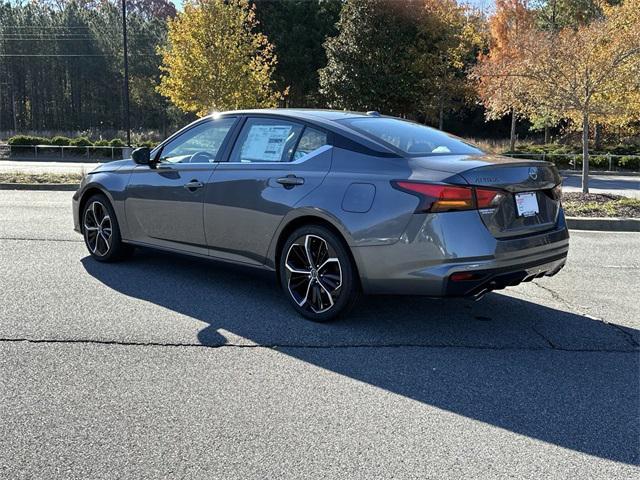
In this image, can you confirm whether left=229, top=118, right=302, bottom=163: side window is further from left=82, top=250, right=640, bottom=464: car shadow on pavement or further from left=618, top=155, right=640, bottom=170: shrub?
left=618, top=155, right=640, bottom=170: shrub

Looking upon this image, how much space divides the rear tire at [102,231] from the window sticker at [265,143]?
193 centimetres

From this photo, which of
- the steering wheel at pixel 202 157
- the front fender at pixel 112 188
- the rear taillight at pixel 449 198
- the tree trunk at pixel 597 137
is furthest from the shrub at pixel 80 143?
the rear taillight at pixel 449 198

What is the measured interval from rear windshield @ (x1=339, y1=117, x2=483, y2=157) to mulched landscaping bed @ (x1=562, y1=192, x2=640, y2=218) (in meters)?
6.54

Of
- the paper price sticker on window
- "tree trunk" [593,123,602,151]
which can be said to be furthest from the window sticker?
"tree trunk" [593,123,602,151]

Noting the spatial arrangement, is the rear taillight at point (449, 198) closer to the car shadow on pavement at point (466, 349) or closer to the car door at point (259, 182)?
the car door at point (259, 182)

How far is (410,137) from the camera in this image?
4.96 meters

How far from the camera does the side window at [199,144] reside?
5.58 metres

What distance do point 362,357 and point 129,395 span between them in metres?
1.50

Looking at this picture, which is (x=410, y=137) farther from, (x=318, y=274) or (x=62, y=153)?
(x=62, y=153)

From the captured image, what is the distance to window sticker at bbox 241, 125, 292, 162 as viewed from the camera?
5.11m

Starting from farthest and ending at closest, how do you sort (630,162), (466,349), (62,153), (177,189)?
(62,153) → (630,162) → (177,189) → (466,349)

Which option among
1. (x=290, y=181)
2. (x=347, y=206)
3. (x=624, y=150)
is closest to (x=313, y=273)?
(x=347, y=206)

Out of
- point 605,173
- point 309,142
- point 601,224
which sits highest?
point 309,142

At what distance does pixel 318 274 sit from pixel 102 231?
2.99 m
